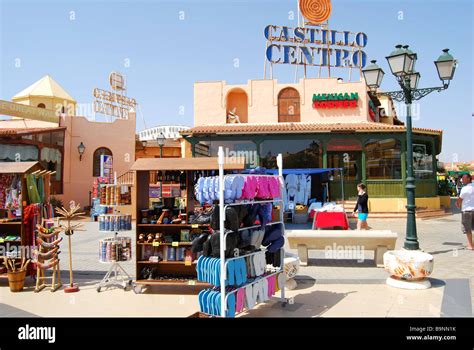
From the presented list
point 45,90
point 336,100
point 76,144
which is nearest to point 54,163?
point 76,144

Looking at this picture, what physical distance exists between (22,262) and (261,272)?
469 centimetres

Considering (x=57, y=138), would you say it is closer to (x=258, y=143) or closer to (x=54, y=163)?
(x=54, y=163)

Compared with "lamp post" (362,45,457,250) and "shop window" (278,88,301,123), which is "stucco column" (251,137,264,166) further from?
"lamp post" (362,45,457,250)

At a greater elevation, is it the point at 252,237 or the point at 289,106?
the point at 289,106

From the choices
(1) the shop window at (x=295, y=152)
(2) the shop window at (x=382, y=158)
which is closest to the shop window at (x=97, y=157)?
(1) the shop window at (x=295, y=152)

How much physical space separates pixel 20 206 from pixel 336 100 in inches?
703

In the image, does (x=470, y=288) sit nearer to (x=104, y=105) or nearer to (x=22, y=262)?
(x=22, y=262)

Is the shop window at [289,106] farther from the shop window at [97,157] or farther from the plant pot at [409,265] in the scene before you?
the plant pot at [409,265]

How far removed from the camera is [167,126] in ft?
113

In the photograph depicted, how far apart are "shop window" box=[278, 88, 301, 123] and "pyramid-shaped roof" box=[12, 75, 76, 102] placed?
16657 millimetres

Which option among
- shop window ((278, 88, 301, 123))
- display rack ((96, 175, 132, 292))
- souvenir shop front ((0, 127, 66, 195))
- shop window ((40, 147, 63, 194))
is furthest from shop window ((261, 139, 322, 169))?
display rack ((96, 175, 132, 292))

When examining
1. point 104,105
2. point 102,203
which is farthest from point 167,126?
point 102,203

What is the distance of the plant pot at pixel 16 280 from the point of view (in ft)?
22.8

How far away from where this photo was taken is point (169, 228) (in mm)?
7125
